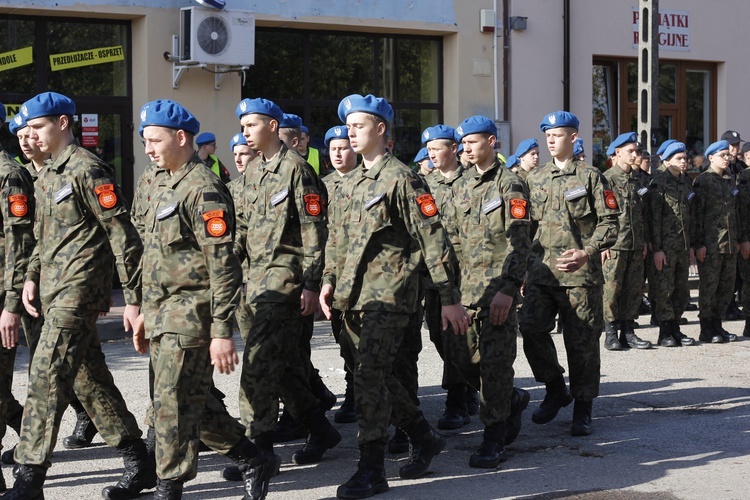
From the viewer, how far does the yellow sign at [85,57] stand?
49.2 feet

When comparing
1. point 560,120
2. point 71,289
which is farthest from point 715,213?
point 71,289

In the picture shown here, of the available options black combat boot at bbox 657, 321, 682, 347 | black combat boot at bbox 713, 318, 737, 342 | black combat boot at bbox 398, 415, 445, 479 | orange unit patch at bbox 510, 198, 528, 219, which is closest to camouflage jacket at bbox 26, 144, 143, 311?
black combat boot at bbox 398, 415, 445, 479

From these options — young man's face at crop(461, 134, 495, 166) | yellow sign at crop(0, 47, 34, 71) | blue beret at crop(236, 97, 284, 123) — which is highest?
yellow sign at crop(0, 47, 34, 71)

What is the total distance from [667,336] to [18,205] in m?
7.42

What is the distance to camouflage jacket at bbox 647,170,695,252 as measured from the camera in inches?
475

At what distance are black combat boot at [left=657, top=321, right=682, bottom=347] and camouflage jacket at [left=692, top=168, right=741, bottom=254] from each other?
109cm

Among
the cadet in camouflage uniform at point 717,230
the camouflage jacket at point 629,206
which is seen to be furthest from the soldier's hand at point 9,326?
the cadet in camouflage uniform at point 717,230

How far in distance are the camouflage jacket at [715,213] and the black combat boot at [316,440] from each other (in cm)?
659

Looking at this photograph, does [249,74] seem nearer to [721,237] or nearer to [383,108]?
[721,237]

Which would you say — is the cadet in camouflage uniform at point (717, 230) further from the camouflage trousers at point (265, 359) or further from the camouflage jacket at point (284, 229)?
the camouflage trousers at point (265, 359)

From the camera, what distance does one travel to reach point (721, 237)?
12.3 metres

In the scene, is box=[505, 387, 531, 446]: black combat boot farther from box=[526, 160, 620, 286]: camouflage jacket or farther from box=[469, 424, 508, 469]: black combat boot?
box=[526, 160, 620, 286]: camouflage jacket

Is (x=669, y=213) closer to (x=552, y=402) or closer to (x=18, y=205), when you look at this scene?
(x=552, y=402)

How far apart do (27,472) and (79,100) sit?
33.0 ft
